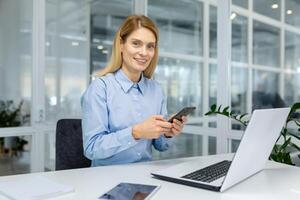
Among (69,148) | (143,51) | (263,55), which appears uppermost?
(263,55)

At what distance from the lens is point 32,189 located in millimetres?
961

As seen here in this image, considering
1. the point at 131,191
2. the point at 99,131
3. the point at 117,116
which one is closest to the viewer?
the point at 131,191

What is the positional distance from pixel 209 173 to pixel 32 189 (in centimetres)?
59

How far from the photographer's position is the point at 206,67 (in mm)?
3188

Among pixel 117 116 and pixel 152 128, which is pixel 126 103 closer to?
pixel 117 116

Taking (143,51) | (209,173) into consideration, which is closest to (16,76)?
(143,51)

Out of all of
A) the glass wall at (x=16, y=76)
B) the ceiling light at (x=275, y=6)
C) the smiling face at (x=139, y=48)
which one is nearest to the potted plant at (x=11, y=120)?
the glass wall at (x=16, y=76)

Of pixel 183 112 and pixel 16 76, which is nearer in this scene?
pixel 183 112

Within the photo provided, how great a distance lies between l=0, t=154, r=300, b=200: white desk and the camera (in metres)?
0.95

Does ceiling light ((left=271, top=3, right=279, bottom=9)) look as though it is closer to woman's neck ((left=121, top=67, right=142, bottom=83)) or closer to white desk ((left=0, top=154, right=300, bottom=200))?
woman's neck ((left=121, top=67, right=142, bottom=83))

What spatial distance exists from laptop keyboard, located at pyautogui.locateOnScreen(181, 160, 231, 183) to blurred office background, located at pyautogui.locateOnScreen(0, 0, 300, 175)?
1232 mm

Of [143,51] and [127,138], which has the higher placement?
[143,51]

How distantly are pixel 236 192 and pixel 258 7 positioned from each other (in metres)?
2.09

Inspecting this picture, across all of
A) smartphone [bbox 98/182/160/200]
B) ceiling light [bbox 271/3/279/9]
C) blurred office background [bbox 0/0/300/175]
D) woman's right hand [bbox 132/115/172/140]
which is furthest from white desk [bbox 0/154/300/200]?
ceiling light [bbox 271/3/279/9]
